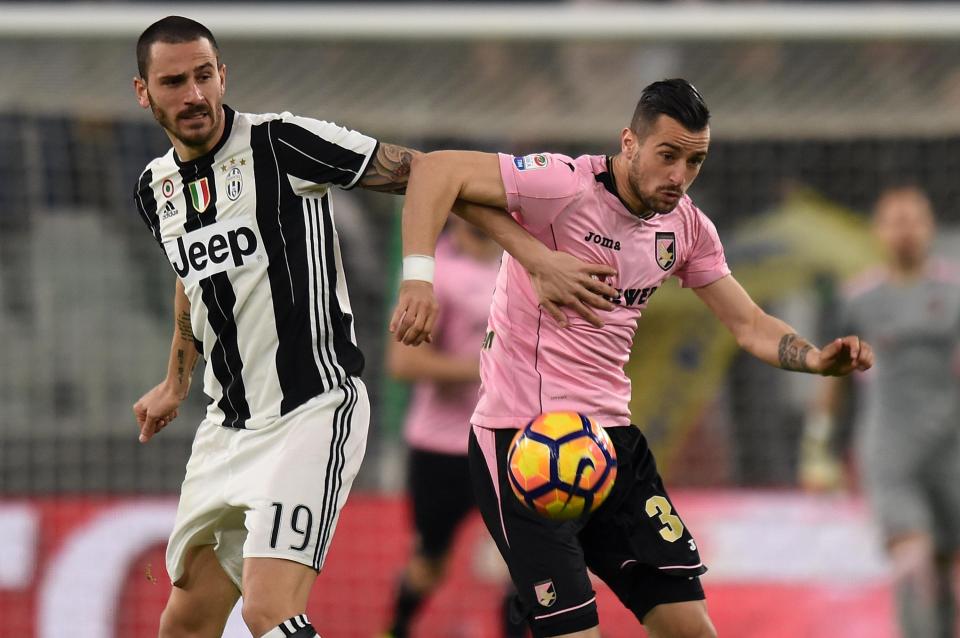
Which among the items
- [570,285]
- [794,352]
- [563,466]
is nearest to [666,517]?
[563,466]

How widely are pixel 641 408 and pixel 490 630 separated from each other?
1611mm

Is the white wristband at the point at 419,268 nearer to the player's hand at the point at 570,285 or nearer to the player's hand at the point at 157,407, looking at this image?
the player's hand at the point at 570,285

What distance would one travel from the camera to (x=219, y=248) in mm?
4449

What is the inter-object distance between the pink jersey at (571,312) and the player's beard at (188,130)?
0.88 metres

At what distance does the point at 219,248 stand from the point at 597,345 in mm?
1217

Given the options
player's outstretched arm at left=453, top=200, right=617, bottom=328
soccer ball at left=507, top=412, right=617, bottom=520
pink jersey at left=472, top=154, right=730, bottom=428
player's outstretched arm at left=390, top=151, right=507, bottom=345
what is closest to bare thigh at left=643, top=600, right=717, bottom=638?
soccer ball at left=507, top=412, right=617, bottom=520

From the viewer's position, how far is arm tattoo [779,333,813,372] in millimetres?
4617

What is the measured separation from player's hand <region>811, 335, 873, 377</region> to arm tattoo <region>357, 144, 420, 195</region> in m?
1.38

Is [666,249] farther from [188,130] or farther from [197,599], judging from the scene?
[197,599]

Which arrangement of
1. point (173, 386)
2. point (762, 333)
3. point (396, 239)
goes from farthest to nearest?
point (396, 239) < point (173, 386) < point (762, 333)

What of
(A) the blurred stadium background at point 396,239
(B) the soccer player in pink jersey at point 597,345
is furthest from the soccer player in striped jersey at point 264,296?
(A) the blurred stadium background at point 396,239

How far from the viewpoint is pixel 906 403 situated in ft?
26.6

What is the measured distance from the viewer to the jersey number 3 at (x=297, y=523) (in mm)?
4289

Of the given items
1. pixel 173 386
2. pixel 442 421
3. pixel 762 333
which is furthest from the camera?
pixel 442 421
